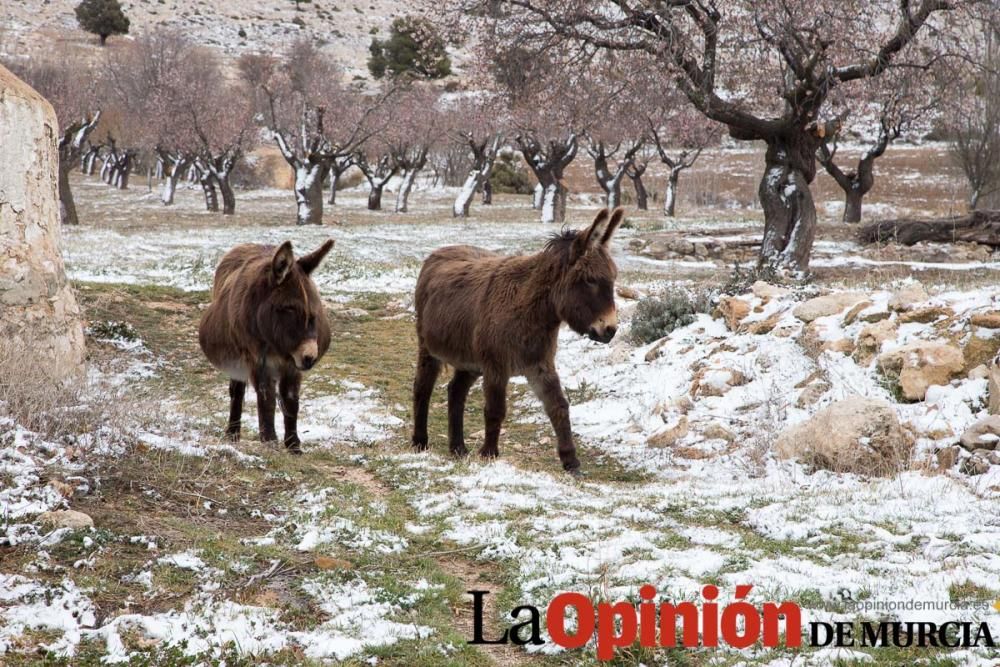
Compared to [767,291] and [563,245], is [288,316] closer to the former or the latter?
[563,245]

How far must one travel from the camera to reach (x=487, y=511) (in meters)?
5.93

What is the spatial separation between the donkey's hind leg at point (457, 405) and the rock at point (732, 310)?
16.7 feet

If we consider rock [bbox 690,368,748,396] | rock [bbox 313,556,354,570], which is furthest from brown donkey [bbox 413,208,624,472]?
rock [bbox 313,556,354,570]

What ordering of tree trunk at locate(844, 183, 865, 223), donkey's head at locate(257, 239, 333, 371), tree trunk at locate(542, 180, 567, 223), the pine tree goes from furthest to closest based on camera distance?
1. the pine tree
2. tree trunk at locate(542, 180, 567, 223)
3. tree trunk at locate(844, 183, 865, 223)
4. donkey's head at locate(257, 239, 333, 371)

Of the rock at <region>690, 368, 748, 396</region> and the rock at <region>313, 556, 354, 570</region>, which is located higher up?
the rock at <region>690, 368, 748, 396</region>

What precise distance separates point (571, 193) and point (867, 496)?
56.4m

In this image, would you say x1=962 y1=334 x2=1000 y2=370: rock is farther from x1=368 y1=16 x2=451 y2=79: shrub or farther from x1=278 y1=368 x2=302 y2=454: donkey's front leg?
x1=368 y1=16 x2=451 y2=79: shrub

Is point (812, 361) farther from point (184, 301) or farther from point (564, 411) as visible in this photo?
point (184, 301)

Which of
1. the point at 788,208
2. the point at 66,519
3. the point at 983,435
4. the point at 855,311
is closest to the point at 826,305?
the point at 855,311

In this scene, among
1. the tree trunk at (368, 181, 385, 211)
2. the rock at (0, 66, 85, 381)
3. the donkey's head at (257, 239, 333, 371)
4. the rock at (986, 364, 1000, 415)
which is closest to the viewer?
the donkey's head at (257, 239, 333, 371)

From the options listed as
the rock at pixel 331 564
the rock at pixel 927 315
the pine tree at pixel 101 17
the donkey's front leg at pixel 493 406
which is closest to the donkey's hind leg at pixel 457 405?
the donkey's front leg at pixel 493 406

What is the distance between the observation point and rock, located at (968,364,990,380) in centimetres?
A: 845

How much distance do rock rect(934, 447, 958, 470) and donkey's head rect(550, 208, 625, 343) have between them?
123 inches

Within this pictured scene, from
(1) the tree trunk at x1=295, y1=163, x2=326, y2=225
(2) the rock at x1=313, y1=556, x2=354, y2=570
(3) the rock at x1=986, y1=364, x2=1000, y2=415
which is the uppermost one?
(1) the tree trunk at x1=295, y1=163, x2=326, y2=225
